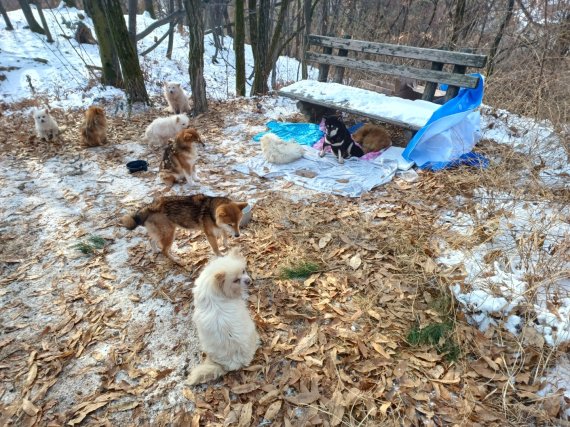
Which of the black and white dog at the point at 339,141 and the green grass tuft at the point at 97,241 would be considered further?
the black and white dog at the point at 339,141

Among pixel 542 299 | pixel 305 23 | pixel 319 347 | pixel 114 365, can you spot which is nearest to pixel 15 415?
pixel 114 365

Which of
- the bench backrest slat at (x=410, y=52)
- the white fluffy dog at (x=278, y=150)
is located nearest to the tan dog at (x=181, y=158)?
the white fluffy dog at (x=278, y=150)

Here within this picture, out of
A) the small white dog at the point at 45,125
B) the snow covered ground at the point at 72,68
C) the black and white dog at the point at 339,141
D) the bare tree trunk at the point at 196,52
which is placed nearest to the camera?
the black and white dog at the point at 339,141

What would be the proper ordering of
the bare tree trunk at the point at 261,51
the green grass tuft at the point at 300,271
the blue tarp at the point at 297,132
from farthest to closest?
the bare tree trunk at the point at 261,51 < the blue tarp at the point at 297,132 < the green grass tuft at the point at 300,271

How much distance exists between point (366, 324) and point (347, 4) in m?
13.5

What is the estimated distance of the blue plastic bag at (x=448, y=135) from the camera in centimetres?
580

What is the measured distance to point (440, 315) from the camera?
3.23m

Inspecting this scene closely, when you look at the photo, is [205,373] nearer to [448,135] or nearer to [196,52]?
[448,135]

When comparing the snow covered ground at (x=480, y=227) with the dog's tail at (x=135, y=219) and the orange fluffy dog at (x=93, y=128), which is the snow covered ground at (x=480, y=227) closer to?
the orange fluffy dog at (x=93, y=128)

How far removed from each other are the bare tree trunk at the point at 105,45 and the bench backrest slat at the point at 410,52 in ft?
21.1

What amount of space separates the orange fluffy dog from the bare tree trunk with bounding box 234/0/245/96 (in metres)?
4.94

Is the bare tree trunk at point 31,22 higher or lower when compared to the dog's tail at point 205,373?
higher

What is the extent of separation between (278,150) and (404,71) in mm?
3452

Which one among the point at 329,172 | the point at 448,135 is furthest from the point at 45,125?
the point at 448,135
